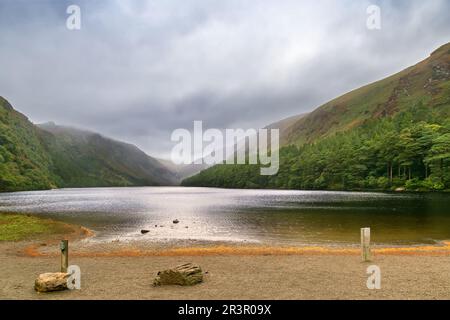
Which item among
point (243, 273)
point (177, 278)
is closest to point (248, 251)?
point (243, 273)

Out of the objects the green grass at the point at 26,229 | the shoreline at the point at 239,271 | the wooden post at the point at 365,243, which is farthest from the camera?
the green grass at the point at 26,229

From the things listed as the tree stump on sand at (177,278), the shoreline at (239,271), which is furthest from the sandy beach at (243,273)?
the tree stump on sand at (177,278)

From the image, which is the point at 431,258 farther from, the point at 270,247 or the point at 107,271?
the point at 107,271

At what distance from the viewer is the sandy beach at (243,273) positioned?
17.5 metres

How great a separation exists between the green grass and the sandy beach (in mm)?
10005

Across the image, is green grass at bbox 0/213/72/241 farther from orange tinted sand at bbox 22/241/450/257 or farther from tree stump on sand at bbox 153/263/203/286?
tree stump on sand at bbox 153/263/203/286

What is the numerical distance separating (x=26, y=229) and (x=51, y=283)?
3497cm

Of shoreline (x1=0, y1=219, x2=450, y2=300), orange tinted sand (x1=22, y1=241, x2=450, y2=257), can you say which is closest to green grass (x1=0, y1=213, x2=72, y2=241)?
shoreline (x1=0, y1=219, x2=450, y2=300)

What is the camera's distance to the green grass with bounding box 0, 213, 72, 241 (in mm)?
43031

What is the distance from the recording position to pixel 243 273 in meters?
22.5

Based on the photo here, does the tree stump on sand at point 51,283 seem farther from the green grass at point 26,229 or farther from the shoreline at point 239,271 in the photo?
the green grass at point 26,229

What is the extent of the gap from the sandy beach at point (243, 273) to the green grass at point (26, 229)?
10.0 meters

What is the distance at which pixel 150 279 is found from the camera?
21.0 meters

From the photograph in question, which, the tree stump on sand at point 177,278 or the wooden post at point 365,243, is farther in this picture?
the wooden post at point 365,243
